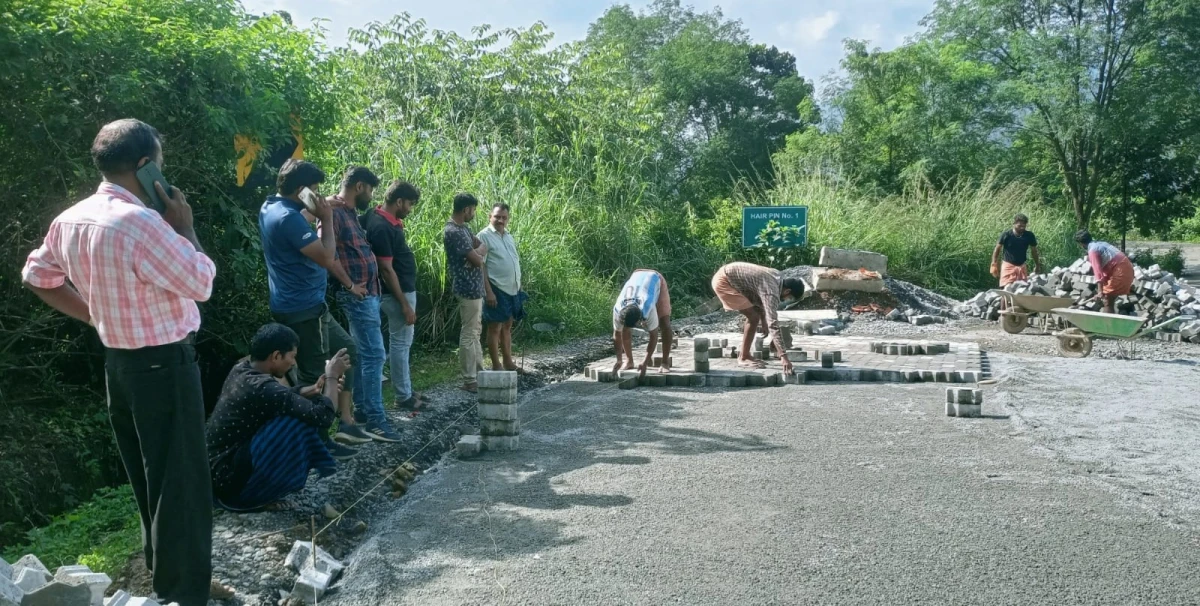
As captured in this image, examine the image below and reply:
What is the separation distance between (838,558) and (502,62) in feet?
57.6

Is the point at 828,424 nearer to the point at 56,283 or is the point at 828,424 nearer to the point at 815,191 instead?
the point at 56,283

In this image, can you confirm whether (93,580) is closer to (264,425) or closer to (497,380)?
(264,425)

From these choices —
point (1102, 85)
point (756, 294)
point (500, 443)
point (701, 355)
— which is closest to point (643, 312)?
point (701, 355)

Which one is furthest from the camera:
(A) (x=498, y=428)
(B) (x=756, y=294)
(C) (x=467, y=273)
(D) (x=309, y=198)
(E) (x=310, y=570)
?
(B) (x=756, y=294)

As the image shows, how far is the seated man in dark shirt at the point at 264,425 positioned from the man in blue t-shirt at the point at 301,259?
A: 92 centimetres

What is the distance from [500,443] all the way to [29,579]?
3784 mm

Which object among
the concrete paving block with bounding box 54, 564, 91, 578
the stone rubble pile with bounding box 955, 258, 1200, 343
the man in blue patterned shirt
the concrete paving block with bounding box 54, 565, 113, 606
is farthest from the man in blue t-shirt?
the stone rubble pile with bounding box 955, 258, 1200, 343

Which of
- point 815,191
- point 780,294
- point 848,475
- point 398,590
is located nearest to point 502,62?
point 815,191

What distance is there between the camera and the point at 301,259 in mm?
6211

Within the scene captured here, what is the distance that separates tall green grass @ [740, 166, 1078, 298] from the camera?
800 inches

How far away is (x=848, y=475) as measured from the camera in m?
6.18

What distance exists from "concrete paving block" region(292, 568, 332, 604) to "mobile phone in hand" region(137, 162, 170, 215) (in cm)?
169

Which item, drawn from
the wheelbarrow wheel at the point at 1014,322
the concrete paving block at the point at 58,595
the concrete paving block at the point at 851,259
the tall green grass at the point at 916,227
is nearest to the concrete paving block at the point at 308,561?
the concrete paving block at the point at 58,595

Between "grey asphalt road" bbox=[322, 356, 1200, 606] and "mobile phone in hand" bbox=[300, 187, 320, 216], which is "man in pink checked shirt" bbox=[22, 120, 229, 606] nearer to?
"grey asphalt road" bbox=[322, 356, 1200, 606]
